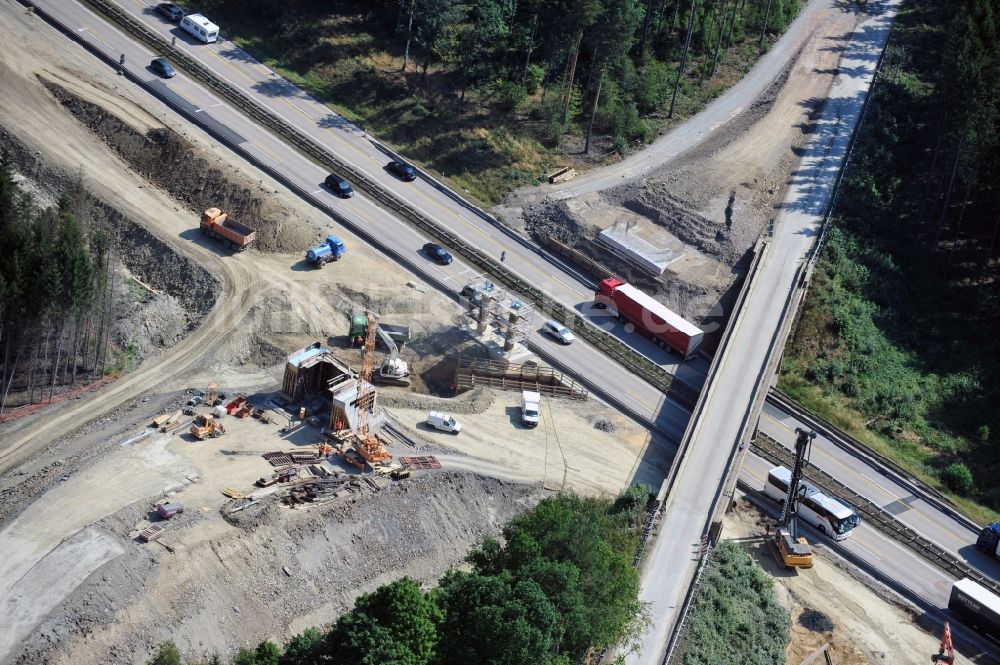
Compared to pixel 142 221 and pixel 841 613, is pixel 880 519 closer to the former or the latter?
pixel 841 613

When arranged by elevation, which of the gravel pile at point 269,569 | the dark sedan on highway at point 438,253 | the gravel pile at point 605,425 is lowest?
the gravel pile at point 269,569

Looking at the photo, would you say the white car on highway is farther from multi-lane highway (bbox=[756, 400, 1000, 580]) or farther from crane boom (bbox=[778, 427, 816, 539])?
crane boom (bbox=[778, 427, 816, 539])

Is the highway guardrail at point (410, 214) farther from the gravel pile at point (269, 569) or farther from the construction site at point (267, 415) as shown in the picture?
the gravel pile at point (269, 569)

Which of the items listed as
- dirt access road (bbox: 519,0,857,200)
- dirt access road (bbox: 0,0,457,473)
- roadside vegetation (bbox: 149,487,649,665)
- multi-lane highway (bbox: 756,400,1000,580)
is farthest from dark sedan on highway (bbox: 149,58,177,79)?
roadside vegetation (bbox: 149,487,649,665)

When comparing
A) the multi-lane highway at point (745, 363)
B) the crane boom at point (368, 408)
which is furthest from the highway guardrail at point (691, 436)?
the crane boom at point (368, 408)

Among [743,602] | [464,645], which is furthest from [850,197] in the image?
[464,645]
